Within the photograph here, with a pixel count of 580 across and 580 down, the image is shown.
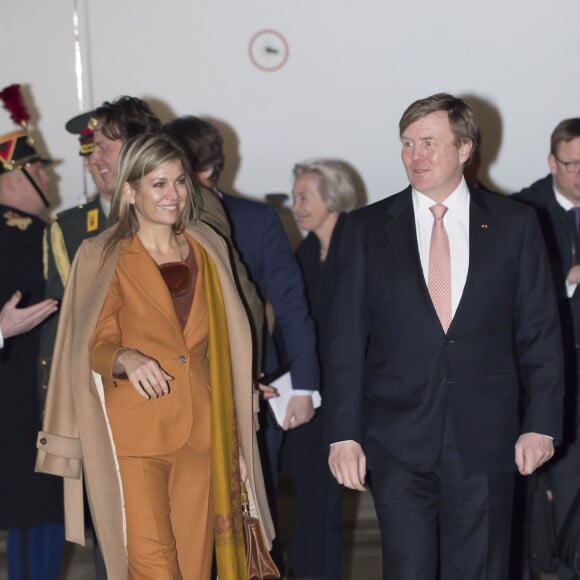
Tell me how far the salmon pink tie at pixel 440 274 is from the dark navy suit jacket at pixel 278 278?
108 centimetres

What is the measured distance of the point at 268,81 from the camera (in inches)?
296

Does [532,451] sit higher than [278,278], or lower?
lower

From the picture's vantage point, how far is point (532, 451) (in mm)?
3736

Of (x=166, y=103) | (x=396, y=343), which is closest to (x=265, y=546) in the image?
(x=396, y=343)

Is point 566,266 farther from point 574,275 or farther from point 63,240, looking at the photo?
point 63,240

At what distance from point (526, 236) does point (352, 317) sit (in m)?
0.59

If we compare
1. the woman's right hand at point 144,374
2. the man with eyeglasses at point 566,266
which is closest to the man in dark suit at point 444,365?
the woman's right hand at point 144,374

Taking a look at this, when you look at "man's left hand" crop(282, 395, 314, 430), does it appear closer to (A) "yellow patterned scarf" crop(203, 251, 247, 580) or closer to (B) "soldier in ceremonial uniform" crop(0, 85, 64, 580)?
(A) "yellow patterned scarf" crop(203, 251, 247, 580)

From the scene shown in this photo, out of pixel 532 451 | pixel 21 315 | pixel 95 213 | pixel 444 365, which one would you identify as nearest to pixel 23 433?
pixel 21 315

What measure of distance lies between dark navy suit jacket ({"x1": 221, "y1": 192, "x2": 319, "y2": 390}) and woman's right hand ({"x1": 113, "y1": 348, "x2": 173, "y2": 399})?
3.93 ft

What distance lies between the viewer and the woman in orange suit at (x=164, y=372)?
149 inches

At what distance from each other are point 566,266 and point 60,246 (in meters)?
2.07

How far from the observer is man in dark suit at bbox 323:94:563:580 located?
12.4 feet

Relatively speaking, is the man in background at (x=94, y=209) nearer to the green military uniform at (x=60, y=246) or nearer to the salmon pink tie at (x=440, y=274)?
the green military uniform at (x=60, y=246)
